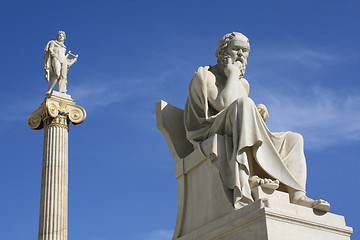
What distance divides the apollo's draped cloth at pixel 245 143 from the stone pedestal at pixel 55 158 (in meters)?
10.1

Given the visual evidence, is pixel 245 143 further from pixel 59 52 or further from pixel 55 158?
pixel 59 52

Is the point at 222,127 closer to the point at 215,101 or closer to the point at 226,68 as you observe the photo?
the point at 215,101

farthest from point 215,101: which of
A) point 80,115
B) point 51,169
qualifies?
point 80,115

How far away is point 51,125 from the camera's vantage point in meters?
19.0

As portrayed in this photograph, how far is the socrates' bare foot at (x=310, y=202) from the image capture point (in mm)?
7242

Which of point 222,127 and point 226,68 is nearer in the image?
point 222,127

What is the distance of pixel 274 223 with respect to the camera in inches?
265

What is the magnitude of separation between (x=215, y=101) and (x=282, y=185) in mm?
1417

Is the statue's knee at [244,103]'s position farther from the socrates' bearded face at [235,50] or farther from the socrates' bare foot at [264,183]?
the socrates' bearded face at [235,50]

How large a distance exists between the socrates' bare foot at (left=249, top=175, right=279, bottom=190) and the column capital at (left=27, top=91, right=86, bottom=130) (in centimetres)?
1269

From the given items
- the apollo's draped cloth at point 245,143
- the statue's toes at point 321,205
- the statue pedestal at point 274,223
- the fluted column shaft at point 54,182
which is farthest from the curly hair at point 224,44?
the fluted column shaft at point 54,182

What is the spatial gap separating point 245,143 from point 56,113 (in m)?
12.8

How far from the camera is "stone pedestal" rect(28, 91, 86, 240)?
1727 centimetres

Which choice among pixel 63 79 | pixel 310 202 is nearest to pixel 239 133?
pixel 310 202
